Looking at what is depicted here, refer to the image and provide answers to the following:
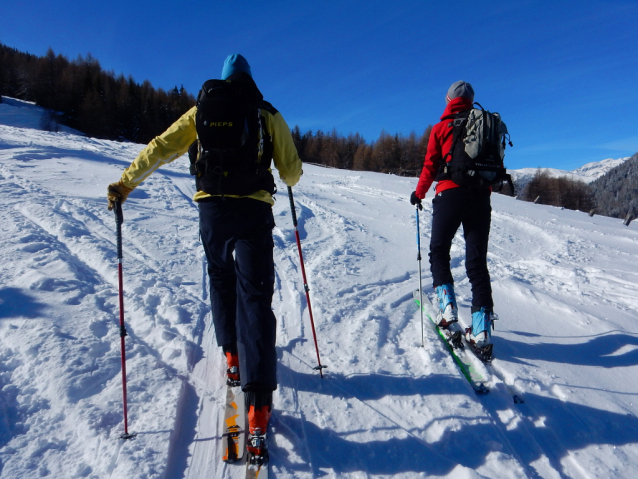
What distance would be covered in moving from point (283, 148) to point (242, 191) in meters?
0.44

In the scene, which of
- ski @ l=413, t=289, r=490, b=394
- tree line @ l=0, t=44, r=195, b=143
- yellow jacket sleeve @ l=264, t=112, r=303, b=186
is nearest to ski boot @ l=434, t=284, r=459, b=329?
ski @ l=413, t=289, r=490, b=394

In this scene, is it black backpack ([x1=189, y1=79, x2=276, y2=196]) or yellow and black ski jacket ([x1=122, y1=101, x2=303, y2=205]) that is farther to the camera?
yellow and black ski jacket ([x1=122, y1=101, x2=303, y2=205])

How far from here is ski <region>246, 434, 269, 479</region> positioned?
1.78m

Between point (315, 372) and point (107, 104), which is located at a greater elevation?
point (107, 104)

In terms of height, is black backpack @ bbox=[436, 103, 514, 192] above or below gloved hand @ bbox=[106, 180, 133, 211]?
above

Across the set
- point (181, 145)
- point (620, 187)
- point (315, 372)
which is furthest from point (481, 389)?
point (620, 187)

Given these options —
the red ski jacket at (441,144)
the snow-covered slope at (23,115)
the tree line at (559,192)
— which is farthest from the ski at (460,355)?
the tree line at (559,192)

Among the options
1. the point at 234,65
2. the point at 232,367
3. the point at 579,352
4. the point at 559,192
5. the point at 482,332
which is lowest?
the point at 232,367

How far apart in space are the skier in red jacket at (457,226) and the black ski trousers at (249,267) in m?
1.71

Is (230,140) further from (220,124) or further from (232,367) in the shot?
(232,367)

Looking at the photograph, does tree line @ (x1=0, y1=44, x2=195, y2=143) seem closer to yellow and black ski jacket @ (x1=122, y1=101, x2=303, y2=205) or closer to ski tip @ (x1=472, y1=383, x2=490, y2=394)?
yellow and black ski jacket @ (x1=122, y1=101, x2=303, y2=205)

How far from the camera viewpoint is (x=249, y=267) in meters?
2.14

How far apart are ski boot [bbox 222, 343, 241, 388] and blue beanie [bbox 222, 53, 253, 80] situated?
1.90 m

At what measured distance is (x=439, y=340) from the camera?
10.4 ft
